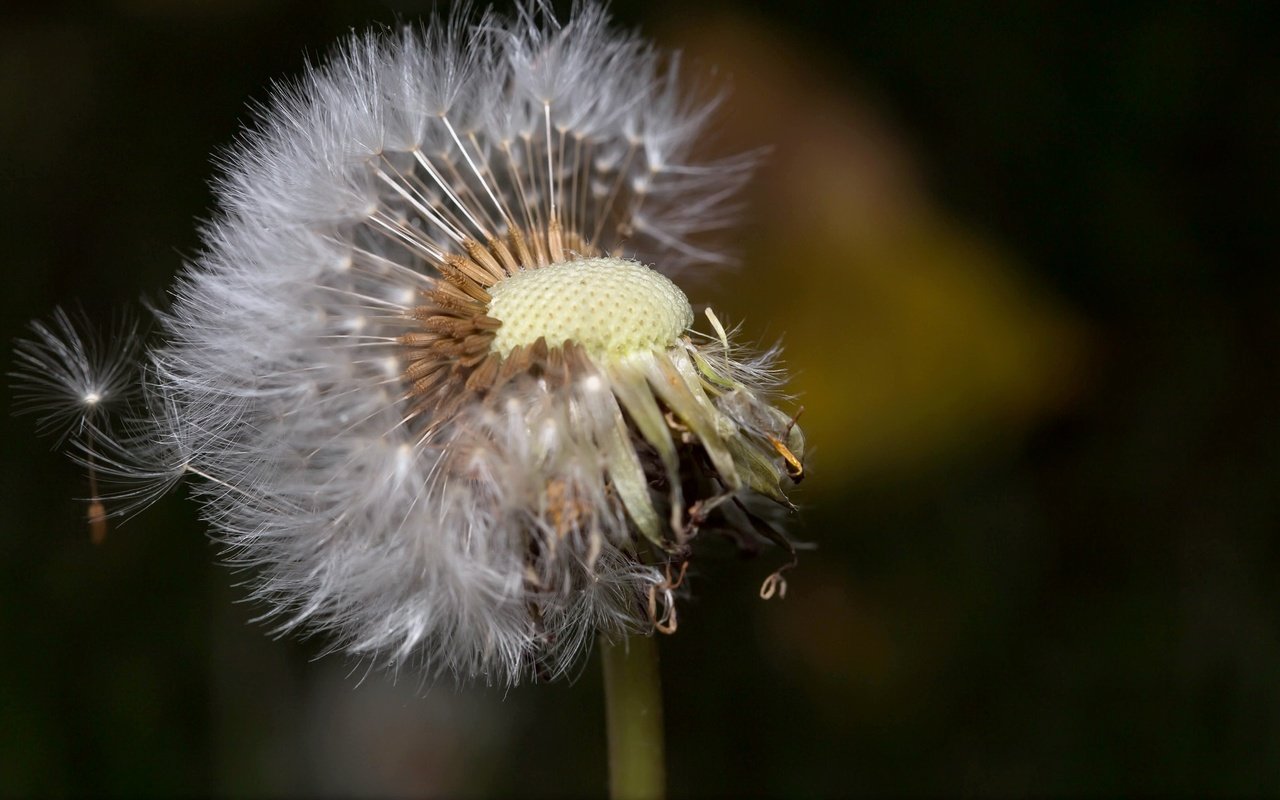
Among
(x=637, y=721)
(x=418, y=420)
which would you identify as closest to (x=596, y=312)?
(x=418, y=420)

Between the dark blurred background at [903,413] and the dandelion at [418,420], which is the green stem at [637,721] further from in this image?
the dark blurred background at [903,413]

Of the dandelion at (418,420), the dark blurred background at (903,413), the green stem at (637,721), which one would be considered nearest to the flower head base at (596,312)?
the dandelion at (418,420)

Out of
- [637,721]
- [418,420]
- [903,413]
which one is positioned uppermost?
[903,413]

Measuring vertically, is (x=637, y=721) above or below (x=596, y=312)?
below

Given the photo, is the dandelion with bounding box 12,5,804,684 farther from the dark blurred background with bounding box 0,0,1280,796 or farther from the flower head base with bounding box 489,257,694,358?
the dark blurred background with bounding box 0,0,1280,796

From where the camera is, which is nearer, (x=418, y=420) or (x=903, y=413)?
(x=418, y=420)

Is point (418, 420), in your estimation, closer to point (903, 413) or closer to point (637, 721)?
point (637, 721)
